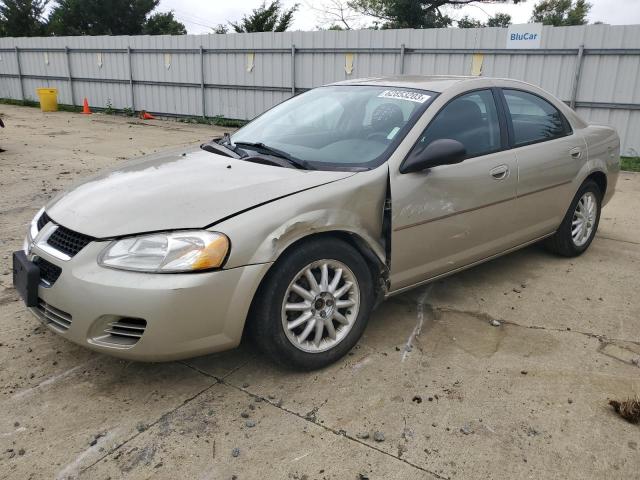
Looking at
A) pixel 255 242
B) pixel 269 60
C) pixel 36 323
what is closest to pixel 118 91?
pixel 269 60

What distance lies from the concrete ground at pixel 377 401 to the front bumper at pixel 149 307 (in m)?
0.35

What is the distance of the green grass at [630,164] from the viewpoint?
31.6 ft

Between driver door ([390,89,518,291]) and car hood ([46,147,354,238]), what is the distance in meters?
0.49

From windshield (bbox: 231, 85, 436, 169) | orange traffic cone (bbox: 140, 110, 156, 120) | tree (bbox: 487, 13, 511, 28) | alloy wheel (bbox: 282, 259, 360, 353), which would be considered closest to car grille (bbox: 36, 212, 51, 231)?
windshield (bbox: 231, 85, 436, 169)

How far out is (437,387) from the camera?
9.62ft

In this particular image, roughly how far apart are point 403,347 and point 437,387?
45 centimetres

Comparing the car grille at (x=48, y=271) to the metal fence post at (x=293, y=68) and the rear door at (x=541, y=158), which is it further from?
the metal fence post at (x=293, y=68)

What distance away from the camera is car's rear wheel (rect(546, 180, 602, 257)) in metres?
4.73

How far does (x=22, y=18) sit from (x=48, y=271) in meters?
40.1

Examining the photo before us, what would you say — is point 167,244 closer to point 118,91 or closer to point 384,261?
point 384,261

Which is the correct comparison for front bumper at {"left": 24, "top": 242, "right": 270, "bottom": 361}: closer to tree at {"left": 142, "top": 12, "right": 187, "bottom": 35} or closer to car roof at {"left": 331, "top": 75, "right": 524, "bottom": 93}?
car roof at {"left": 331, "top": 75, "right": 524, "bottom": 93}

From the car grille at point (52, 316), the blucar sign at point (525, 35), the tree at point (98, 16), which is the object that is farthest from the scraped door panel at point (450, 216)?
the tree at point (98, 16)

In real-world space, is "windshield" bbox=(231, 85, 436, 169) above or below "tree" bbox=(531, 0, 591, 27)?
below

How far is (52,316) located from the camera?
107 inches
